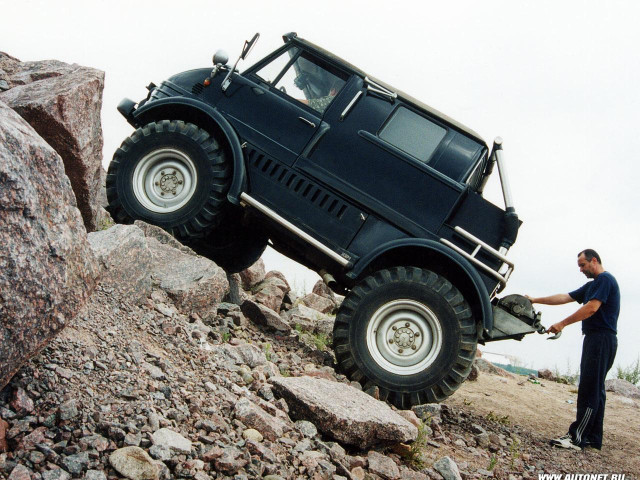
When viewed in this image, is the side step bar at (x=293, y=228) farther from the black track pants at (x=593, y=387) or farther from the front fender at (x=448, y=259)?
the black track pants at (x=593, y=387)

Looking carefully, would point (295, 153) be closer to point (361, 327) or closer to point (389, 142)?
point (389, 142)

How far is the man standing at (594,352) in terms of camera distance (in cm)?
607

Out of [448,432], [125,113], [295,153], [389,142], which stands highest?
[389,142]

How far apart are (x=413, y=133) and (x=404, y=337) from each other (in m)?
1.97

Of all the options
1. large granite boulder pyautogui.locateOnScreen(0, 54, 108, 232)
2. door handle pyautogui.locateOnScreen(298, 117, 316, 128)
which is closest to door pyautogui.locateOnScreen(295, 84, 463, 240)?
door handle pyautogui.locateOnScreen(298, 117, 316, 128)

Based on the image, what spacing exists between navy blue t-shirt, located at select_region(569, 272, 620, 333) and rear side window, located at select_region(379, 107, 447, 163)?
2153 millimetres

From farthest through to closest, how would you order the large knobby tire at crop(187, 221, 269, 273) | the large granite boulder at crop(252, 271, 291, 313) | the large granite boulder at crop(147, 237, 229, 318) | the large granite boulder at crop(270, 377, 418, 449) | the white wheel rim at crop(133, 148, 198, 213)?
the large granite boulder at crop(252, 271, 291, 313) < the large knobby tire at crop(187, 221, 269, 273) < the white wheel rim at crop(133, 148, 198, 213) < the large granite boulder at crop(147, 237, 229, 318) < the large granite boulder at crop(270, 377, 418, 449)

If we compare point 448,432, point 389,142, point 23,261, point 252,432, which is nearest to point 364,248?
point 389,142

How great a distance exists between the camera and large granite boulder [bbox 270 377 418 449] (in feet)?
→ 12.8

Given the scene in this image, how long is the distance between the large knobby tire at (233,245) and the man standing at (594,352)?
3.20 metres

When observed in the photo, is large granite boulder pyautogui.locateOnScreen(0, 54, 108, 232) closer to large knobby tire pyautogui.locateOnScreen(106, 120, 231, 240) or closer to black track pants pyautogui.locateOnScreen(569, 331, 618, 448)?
large knobby tire pyautogui.locateOnScreen(106, 120, 231, 240)

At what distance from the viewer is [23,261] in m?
2.70

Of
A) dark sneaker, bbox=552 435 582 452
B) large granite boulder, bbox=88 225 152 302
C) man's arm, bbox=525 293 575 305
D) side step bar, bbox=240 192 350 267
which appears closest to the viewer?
large granite boulder, bbox=88 225 152 302

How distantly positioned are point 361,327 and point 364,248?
77 cm
